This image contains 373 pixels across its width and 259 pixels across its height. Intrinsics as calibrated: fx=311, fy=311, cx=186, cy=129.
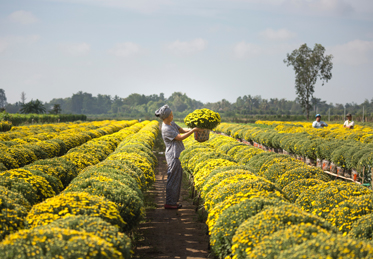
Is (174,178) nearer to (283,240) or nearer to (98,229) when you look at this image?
(98,229)

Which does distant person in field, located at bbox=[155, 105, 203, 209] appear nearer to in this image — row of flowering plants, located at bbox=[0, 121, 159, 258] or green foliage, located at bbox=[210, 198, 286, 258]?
row of flowering plants, located at bbox=[0, 121, 159, 258]

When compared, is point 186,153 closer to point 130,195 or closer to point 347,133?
point 130,195

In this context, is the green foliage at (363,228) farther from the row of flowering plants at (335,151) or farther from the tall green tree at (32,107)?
the tall green tree at (32,107)

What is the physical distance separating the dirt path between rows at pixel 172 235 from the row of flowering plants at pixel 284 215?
99 centimetres

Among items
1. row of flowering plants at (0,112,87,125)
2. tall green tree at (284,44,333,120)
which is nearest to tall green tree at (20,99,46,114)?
row of flowering plants at (0,112,87,125)

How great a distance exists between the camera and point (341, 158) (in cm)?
1040

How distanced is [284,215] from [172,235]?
365cm

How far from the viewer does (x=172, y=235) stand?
634cm

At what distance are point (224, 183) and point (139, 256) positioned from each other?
6.23 ft

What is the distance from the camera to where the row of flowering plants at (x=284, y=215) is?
2443 mm

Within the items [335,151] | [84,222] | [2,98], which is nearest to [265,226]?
[84,222]

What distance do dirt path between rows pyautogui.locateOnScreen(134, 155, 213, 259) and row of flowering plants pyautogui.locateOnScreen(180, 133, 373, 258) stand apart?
99 cm

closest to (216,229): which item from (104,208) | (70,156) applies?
(104,208)

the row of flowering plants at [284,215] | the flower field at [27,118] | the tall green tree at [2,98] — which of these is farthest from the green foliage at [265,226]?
the tall green tree at [2,98]
